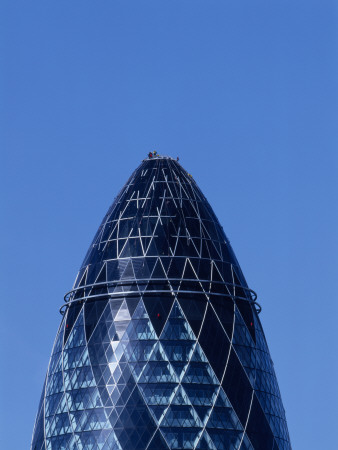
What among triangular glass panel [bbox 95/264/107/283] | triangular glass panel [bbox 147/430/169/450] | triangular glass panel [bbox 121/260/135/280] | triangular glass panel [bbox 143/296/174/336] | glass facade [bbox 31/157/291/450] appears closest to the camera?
triangular glass panel [bbox 147/430/169/450]

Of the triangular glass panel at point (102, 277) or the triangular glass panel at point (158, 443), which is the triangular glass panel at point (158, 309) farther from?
the triangular glass panel at point (158, 443)

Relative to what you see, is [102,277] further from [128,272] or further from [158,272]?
[158,272]

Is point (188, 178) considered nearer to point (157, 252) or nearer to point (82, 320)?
point (157, 252)

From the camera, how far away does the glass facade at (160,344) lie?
123 metres

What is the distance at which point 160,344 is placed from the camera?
413 ft

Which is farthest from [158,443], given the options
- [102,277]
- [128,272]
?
[102,277]

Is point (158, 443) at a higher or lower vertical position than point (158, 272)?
lower

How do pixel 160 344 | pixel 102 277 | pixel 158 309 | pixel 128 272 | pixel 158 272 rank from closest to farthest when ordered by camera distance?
pixel 160 344
pixel 158 309
pixel 158 272
pixel 128 272
pixel 102 277

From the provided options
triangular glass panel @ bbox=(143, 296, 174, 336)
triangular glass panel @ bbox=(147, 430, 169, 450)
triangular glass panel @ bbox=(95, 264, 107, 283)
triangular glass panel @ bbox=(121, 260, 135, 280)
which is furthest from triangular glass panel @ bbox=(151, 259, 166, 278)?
triangular glass panel @ bbox=(147, 430, 169, 450)

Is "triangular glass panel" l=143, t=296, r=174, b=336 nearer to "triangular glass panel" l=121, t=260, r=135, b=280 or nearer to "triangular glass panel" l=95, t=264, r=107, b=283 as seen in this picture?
"triangular glass panel" l=121, t=260, r=135, b=280

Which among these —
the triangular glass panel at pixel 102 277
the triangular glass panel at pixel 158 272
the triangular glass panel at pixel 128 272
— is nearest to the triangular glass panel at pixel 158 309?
the triangular glass panel at pixel 158 272

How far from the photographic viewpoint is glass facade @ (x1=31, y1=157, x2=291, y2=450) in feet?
404

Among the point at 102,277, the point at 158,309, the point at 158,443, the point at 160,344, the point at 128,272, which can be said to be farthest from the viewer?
the point at 102,277

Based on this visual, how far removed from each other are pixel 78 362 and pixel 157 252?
1447cm
